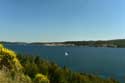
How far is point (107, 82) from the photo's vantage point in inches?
1321

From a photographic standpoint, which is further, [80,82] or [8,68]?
[80,82]

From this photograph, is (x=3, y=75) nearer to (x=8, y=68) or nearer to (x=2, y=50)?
(x=8, y=68)

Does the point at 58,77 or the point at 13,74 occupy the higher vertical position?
the point at 13,74

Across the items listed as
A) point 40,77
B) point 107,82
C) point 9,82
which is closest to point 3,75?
point 9,82

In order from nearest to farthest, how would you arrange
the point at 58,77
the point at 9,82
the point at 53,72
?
the point at 9,82
the point at 58,77
the point at 53,72

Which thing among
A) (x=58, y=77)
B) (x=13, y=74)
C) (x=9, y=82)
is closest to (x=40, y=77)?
(x=13, y=74)

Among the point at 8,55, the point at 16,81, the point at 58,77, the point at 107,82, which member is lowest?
the point at 107,82

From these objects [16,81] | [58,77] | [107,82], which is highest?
[16,81]

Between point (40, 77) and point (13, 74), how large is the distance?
2.47 meters

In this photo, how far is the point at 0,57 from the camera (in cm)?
835

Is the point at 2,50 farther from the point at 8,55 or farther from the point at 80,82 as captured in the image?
the point at 80,82

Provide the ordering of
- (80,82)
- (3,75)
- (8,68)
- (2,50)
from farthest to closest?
(80,82), (2,50), (8,68), (3,75)

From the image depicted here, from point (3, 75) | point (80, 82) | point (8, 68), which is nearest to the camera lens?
point (3, 75)

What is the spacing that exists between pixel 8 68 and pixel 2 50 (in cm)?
79
